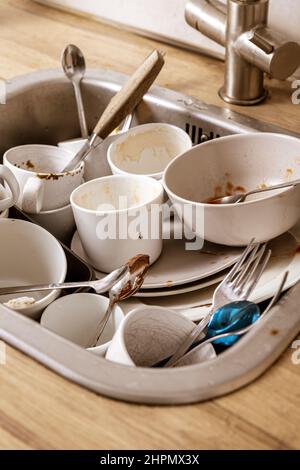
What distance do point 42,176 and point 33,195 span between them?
35 mm

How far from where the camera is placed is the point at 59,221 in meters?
1.09

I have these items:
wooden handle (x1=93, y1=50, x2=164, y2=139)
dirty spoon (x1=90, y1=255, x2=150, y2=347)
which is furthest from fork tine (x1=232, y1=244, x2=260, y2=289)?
wooden handle (x1=93, y1=50, x2=164, y2=139)

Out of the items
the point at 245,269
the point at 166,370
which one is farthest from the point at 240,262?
the point at 166,370

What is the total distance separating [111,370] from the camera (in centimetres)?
70

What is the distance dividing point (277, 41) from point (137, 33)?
16.6 inches

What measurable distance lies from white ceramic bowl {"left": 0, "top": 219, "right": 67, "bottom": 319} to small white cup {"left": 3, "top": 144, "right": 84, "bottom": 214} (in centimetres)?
5

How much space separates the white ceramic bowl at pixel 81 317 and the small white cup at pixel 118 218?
0.30 feet

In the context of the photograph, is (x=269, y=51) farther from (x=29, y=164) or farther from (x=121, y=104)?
(x=29, y=164)

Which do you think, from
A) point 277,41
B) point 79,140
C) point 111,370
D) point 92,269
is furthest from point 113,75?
point 111,370

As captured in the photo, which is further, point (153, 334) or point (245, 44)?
point (245, 44)

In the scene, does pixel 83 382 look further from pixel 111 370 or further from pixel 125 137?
pixel 125 137

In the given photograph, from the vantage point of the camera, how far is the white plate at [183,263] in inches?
38.0

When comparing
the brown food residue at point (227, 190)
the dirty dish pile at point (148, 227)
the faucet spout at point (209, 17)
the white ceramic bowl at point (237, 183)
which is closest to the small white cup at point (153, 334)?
the dirty dish pile at point (148, 227)

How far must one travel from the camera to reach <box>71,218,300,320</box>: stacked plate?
0.94 meters
